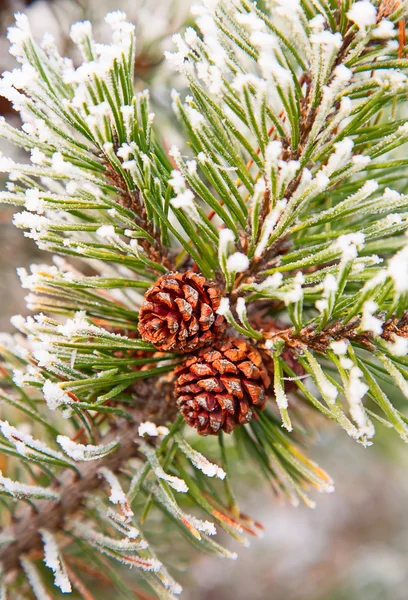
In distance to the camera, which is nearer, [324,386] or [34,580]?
[324,386]

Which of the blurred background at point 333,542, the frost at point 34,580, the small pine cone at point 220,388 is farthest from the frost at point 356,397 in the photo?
the blurred background at point 333,542

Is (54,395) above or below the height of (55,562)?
above

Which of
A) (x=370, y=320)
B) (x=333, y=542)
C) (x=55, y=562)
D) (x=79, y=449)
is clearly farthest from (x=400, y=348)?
(x=333, y=542)

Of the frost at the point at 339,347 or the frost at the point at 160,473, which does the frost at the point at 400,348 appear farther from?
the frost at the point at 160,473

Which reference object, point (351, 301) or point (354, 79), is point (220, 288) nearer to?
point (351, 301)

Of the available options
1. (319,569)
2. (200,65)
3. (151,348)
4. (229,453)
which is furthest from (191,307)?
(319,569)

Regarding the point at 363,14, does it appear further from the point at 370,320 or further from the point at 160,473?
the point at 160,473
